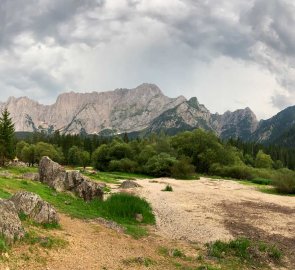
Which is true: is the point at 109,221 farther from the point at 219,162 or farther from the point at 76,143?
the point at 76,143

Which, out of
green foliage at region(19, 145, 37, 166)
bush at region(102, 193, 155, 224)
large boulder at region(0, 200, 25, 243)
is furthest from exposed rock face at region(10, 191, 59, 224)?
green foliage at region(19, 145, 37, 166)

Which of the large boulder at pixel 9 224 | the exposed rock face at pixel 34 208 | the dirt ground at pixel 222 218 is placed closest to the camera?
the large boulder at pixel 9 224

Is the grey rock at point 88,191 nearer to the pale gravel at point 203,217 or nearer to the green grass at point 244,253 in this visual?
the pale gravel at point 203,217

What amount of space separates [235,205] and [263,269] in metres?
23.4

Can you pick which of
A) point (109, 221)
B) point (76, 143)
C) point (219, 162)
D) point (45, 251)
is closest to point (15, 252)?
point (45, 251)

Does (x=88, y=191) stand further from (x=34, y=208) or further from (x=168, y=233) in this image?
(x=34, y=208)

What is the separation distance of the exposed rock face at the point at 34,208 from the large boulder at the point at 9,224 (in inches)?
115

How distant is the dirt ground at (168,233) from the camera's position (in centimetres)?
1912

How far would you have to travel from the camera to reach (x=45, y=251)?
19.6 m

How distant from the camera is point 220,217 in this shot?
35875 millimetres

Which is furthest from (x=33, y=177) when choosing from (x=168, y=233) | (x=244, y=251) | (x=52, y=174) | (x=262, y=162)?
(x=262, y=162)

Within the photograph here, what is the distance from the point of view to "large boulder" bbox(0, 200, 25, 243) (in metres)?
19.6

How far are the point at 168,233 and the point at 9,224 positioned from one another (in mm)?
12695

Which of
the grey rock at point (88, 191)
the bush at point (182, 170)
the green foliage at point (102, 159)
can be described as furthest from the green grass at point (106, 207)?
the green foliage at point (102, 159)
